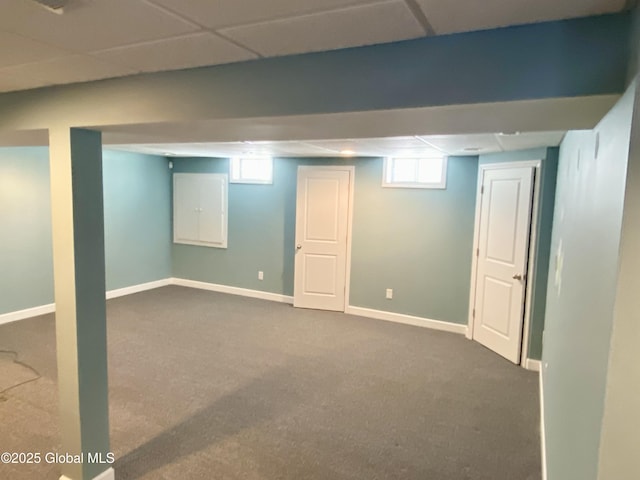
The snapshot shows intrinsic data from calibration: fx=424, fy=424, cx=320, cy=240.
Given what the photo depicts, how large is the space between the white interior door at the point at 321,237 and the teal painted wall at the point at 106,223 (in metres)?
2.65

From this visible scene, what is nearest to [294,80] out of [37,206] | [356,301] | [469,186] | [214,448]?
[214,448]

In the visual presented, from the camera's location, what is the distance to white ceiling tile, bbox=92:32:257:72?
151cm

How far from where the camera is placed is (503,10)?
1.16 metres

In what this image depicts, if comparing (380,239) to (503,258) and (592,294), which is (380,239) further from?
(592,294)

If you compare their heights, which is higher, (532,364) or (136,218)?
(136,218)

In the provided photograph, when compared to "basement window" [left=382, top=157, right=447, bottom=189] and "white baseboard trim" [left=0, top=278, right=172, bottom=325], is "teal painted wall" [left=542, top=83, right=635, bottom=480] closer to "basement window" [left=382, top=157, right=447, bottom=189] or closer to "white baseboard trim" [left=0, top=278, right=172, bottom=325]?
"basement window" [left=382, top=157, right=447, bottom=189]

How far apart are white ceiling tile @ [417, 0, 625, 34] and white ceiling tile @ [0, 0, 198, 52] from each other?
77 centimetres

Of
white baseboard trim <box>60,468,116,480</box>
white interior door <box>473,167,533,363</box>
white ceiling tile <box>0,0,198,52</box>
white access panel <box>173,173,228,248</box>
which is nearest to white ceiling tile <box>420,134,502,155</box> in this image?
white interior door <box>473,167,533,363</box>

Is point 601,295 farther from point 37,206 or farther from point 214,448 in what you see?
point 37,206

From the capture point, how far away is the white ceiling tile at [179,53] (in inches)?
59.4

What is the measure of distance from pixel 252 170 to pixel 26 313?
3657 millimetres

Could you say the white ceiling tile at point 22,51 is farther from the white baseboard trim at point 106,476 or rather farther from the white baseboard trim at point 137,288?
the white baseboard trim at point 137,288

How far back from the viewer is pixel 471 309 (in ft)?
17.0

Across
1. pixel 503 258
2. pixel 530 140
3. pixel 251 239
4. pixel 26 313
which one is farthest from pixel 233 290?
pixel 530 140
